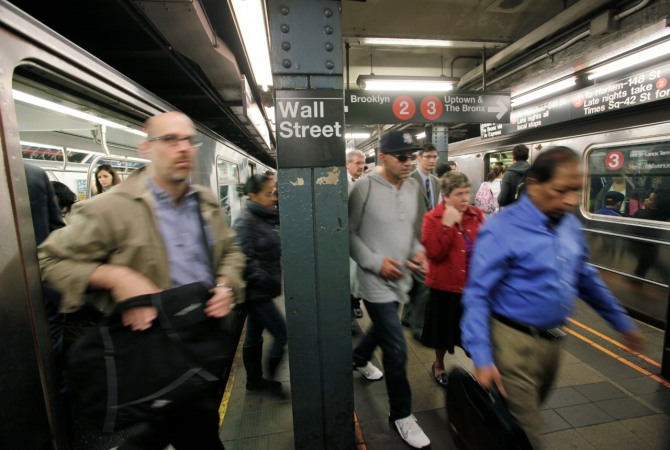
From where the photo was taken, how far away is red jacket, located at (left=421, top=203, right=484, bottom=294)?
2.53m

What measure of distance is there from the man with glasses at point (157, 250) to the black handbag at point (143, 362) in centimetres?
5

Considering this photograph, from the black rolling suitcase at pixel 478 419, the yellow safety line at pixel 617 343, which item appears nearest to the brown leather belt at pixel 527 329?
the black rolling suitcase at pixel 478 419

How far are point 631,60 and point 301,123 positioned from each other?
15.8 ft

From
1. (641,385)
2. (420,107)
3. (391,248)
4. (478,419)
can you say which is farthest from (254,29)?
(641,385)

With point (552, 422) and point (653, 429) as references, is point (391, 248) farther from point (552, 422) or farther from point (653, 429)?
point (653, 429)

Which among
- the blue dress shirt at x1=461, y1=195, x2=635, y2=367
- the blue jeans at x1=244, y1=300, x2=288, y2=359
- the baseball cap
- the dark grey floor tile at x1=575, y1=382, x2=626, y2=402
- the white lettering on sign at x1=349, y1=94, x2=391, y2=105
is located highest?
the white lettering on sign at x1=349, y1=94, x2=391, y2=105

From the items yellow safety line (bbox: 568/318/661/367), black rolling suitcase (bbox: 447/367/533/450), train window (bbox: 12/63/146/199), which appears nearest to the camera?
black rolling suitcase (bbox: 447/367/533/450)

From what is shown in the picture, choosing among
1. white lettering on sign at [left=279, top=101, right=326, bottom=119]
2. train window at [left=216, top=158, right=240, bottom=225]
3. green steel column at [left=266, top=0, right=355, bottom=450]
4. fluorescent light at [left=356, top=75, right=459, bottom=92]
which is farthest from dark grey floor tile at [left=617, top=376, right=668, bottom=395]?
train window at [left=216, top=158, right=240, bottom=225]

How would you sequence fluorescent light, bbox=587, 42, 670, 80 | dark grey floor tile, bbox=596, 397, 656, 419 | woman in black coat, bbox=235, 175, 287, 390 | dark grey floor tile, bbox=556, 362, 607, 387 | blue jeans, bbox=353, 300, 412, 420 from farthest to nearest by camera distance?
fluorescent light, bbox=587, 42, 670, 80 → dark grey floor tile, bbox=556, 362, 607, 387 → woman in black coat, bbox=235, 175, 287, 390 → dark grey floor tile, bbox=596, 397, 656, 419 → blue jeans, bbox=353, 300, 412, 420

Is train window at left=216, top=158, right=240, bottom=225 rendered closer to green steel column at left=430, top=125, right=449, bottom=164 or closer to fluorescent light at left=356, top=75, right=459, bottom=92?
fluorescent light at left=356, top=75, right=459, bottom=92

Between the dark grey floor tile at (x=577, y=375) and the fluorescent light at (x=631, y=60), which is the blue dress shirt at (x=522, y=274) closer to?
the dark grey floor tile at (x=577, y=375)

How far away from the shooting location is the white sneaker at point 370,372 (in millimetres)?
3154

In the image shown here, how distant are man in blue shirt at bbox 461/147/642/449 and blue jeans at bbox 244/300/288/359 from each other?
1.75 metres

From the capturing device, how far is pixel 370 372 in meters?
3.18
